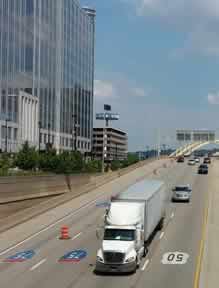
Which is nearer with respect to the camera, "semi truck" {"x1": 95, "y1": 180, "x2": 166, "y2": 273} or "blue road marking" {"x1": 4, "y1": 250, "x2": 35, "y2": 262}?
"semi truck" {"x1": 95, "y1": 180, "x2": 166, "y2": 273}

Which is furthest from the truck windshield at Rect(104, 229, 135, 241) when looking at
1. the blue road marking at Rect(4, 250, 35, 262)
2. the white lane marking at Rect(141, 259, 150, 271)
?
the blue road marking at Rect(4, 250, 35, 262)

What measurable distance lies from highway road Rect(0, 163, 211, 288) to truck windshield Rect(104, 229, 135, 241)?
148 centimetres

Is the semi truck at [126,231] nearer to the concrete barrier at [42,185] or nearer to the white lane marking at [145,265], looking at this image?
the white lane marking at [145,265]

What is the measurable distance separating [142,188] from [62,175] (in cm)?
4256

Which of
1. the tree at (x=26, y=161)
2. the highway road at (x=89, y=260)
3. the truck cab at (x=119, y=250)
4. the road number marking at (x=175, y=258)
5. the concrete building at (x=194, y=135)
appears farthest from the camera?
the concrete building at (x=194, y=135)

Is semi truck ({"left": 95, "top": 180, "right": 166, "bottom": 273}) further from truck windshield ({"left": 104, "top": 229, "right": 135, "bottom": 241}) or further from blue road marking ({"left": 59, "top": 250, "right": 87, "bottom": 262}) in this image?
blue road marking ({"left": 59, "top": 250, "right": 87, "bottom": 262})

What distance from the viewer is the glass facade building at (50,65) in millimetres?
106350

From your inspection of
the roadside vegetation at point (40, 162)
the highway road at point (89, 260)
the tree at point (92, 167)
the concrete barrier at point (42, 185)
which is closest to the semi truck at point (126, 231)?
the highway road at point (89, 260)

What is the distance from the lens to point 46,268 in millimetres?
25984

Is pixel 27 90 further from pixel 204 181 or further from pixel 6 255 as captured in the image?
pixel 6 255

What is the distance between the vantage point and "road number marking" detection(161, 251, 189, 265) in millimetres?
26828

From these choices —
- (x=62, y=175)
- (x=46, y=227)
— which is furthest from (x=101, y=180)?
(x=46, y=227)

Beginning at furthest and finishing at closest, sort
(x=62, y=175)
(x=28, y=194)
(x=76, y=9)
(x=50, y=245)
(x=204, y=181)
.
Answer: (x=76, y=9), (x=204, y=181), (x=62, y=175), (x=28, y=194), (x=50, y=245)

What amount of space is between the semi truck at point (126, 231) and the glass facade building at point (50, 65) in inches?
2926
